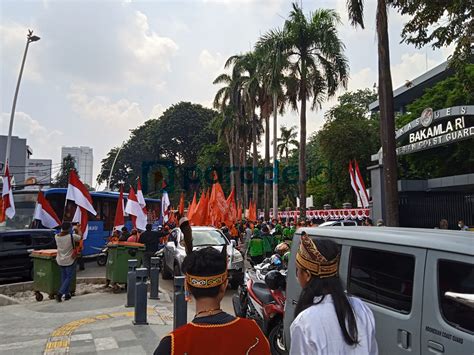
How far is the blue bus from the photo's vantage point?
15.8 metres

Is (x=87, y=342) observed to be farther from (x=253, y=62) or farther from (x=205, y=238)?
(x=253, y=62)

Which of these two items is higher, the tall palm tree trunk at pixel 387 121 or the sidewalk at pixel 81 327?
the tall palm tree trunk at pixel 387 121

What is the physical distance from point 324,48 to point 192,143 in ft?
146

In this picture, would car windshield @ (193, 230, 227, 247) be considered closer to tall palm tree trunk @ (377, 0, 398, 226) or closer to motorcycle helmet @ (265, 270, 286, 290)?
tall palm tree trunk @ (377, 0, 398, 226)

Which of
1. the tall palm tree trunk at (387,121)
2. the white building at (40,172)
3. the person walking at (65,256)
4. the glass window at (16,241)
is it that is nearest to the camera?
the person walking at (65,256)

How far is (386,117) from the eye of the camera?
13727 mm

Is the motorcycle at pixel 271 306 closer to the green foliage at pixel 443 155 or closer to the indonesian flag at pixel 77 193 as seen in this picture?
the indonesian flag at pixel 77 193

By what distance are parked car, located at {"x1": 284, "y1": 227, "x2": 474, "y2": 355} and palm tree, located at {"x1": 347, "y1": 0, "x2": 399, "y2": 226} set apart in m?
Result: 9.81

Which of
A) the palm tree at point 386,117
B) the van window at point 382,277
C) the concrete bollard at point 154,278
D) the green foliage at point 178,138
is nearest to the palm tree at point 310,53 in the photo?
the palm tree at point 386,117

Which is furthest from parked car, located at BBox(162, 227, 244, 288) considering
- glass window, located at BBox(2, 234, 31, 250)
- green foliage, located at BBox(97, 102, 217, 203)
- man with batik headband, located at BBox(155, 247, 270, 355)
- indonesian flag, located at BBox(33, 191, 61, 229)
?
green foliage, located at BBox(97, 102, 217, 203)

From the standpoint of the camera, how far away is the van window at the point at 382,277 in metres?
3.40

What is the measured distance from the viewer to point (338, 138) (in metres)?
35.3

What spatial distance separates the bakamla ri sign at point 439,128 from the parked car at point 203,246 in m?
10.8

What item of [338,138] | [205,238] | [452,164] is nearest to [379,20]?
[205,238]
